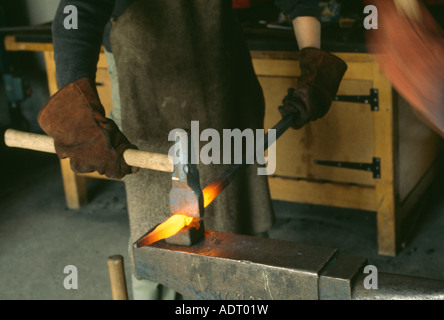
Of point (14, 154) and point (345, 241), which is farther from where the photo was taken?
point (14, 154)

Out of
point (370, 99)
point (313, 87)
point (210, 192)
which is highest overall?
point (313, 87)

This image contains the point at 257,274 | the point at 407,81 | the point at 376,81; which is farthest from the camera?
the point at 376,81

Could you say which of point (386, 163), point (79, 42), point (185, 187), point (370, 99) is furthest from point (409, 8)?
point (386, 163)

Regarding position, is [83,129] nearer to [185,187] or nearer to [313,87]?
[185,187]

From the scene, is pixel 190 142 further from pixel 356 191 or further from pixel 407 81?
pixel 356 191

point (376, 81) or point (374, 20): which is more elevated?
point (374, 20)

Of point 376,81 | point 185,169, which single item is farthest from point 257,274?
point 376,81

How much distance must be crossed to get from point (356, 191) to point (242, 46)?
1118 millimetres

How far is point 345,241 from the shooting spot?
2918 mm

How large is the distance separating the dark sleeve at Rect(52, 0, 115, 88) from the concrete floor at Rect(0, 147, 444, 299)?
4.31ft

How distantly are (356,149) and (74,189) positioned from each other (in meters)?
1.51

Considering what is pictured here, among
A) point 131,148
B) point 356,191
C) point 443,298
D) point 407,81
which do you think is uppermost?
point 407,81

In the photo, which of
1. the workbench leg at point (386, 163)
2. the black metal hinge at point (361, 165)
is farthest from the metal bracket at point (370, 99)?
the black metal hinge at point (361, 165)

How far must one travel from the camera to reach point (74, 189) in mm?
3406
